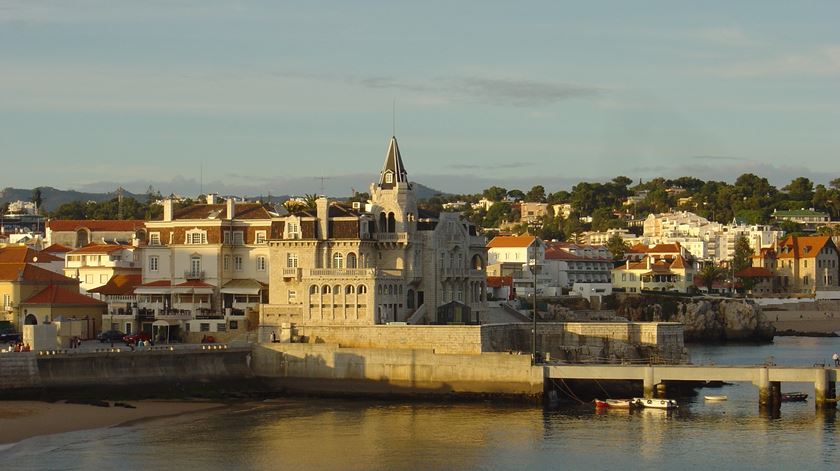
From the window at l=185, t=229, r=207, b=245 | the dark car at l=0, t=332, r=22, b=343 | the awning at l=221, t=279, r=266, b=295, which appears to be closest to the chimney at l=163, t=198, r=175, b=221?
the window at l=185, t=229, r=207, b=245

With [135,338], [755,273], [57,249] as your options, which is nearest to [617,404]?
[135,338]

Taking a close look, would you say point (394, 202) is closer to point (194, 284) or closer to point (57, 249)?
point (194, 284)

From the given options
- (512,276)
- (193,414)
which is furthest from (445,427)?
(512,276)

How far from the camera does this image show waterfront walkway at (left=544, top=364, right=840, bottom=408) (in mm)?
71250

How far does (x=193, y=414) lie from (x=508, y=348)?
20481 mm

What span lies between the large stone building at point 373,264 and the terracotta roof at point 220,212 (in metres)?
5.51

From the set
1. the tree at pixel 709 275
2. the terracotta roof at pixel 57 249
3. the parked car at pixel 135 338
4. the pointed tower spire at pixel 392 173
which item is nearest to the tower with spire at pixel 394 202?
the pointed tower spire at pixel 392 173

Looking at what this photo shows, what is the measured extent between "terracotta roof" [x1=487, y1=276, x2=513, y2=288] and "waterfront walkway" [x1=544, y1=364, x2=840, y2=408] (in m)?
53.7

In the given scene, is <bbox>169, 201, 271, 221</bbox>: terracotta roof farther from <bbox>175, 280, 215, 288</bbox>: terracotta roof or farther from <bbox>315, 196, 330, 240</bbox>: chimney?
<bbox>315, 196, 330, 240</bbox>: chimney

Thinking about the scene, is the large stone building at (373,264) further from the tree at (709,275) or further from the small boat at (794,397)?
the tree at (709,275)

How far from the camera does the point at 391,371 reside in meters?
76.4

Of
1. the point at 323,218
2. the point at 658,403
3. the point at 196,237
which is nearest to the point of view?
the point at 658,403

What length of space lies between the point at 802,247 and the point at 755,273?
333 inches

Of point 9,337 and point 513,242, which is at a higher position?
point 513,242
